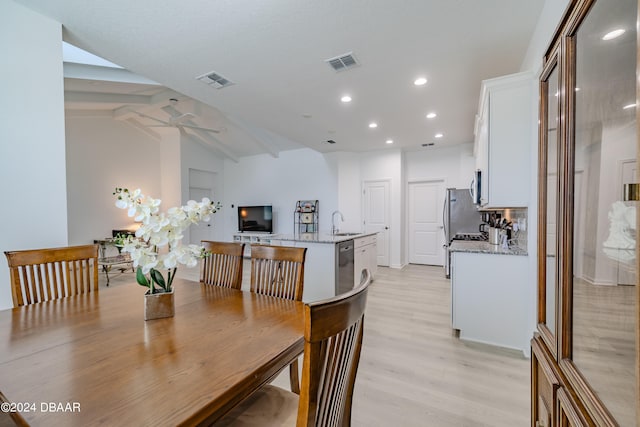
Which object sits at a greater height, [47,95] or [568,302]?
[47,95]

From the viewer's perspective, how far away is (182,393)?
75 centimetres

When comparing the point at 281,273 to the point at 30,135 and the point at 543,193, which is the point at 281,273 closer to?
the point at 543,193

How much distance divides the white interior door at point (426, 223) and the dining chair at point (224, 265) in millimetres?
5312

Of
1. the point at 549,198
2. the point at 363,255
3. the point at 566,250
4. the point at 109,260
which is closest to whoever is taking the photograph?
the point at 566,250

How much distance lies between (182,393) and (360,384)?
158 centimetres

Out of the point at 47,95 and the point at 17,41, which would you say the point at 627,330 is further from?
the point at 17,41

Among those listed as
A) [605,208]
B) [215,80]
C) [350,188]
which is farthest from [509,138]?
[350,188]

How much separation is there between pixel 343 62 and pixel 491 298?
2.63 m

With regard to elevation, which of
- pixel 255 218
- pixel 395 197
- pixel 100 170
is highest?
pixel 100 170

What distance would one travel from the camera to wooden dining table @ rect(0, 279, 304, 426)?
0.70 m

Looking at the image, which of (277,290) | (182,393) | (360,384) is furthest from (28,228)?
(360,384)

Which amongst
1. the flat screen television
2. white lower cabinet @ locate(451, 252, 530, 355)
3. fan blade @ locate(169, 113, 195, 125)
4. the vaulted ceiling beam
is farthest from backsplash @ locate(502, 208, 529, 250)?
the vaulted ceiling beam

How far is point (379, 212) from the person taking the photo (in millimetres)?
6398

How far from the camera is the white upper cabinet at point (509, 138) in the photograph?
7.38 ft
